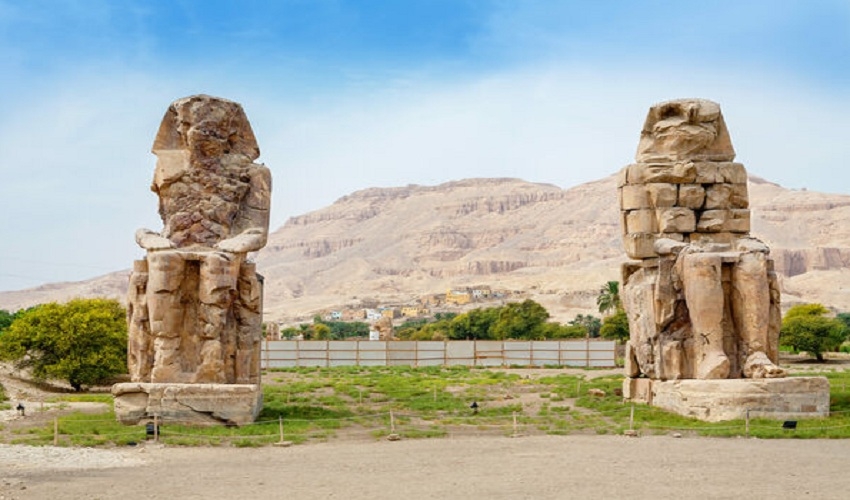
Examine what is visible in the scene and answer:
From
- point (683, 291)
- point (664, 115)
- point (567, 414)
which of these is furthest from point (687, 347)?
point (664, 115)

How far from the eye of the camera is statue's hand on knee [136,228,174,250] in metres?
13.4

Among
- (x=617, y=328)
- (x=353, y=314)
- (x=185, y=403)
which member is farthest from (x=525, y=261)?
(x=185, y=403)

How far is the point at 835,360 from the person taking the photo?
35281 mm

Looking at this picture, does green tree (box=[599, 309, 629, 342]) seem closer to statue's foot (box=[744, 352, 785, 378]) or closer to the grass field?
the grass field

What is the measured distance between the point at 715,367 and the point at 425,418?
4090mm

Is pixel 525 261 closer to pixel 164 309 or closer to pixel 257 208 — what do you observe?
pixel 257 208

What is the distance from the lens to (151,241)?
13453mm

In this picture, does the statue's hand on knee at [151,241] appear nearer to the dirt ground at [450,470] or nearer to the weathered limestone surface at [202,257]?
the weathered limestone surface at [202,257]

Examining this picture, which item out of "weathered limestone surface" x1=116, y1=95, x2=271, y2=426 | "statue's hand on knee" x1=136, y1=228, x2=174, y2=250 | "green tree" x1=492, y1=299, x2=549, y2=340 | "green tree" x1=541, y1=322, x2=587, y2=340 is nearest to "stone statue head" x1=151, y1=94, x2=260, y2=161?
"weathered limestone surface" x1=116, y1=95, x2=271, y2=426

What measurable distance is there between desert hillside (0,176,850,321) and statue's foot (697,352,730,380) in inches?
3545

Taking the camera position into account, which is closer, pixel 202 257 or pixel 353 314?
pixel 202 257

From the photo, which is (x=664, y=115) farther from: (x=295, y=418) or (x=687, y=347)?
(x=295, y=418)

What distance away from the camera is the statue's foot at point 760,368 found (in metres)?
13.3

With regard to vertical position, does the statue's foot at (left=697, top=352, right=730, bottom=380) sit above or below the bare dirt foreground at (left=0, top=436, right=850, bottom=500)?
above
